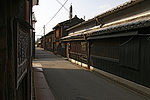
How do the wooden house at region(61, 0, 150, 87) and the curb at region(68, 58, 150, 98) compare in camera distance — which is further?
the wooden house at region(61, 0, 150, 87)

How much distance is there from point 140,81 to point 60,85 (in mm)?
4420

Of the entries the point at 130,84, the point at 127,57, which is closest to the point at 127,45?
the point at 127,57

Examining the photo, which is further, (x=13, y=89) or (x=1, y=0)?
(x=13, y=89)

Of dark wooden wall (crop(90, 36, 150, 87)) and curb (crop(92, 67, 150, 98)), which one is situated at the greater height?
dark wooden wall (crop(90, 36, 150, 87))

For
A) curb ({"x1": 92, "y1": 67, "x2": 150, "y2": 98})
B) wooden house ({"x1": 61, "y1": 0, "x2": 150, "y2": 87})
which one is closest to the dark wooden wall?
wooden house ({"x1": 61, "y1": 0, "x2": 150, "y2": 87})

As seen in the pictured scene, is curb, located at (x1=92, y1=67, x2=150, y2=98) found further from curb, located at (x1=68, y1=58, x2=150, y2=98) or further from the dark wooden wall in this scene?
the dark wooden wall

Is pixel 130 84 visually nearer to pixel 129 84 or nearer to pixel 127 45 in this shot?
pixel 129 84

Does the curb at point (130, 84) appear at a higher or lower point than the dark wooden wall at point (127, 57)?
lower

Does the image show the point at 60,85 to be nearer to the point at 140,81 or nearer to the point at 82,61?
the point at 140,81

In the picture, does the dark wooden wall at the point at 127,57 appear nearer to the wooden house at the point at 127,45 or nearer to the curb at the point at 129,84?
the wooden house at the point at 127,45

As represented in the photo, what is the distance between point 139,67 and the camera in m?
7.00

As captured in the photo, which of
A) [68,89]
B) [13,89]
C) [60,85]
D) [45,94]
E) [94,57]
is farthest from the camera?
[94,57]

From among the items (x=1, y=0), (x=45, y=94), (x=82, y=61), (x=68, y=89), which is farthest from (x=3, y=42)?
(x=82, y=61)

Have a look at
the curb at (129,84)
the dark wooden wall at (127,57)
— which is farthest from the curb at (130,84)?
the dark wooden wall at (127,57)
